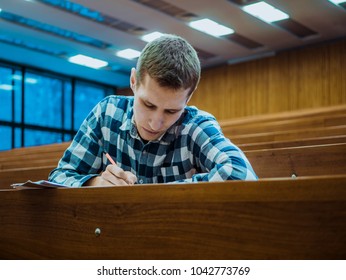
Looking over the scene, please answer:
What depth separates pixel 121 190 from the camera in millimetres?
Answer: 282

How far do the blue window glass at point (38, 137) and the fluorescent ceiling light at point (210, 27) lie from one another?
1.22 m

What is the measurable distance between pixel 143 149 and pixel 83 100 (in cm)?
275

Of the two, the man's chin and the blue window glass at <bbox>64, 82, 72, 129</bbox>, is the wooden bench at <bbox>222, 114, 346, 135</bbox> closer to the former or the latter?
the man's chin

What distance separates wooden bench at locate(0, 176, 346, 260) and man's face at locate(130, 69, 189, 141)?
106mm

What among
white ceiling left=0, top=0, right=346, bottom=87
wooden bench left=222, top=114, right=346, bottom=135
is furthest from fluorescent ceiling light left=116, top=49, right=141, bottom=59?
wooden bench left=222, top=114, right=346, bottom=135

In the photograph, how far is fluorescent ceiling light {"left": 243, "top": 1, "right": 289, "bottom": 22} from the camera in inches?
76.9

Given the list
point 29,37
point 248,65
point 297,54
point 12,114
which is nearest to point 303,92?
point 297,54

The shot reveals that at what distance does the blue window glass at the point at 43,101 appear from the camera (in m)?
2.78

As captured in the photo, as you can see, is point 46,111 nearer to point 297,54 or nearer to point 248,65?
point 248,65

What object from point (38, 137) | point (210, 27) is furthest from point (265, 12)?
point (38, 137)

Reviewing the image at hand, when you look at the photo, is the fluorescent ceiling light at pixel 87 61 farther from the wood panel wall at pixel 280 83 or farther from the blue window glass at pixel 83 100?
the wood panel wall at pixel 280 83

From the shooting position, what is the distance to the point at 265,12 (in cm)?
202
